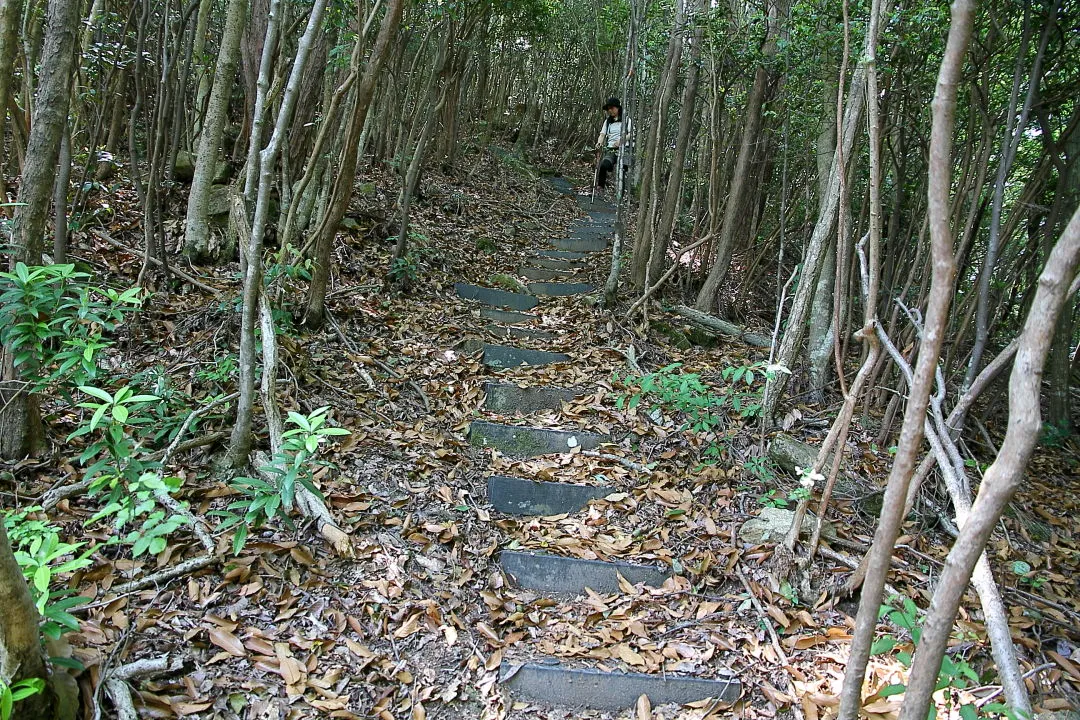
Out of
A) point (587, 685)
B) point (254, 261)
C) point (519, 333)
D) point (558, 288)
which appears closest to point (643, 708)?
point (587, 685)

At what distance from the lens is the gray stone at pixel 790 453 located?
4035 mm

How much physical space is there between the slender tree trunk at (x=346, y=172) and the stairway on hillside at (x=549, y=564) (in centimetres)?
142

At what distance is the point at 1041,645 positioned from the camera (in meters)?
2.98

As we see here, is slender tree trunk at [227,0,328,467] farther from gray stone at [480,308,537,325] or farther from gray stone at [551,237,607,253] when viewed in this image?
gray stone at [551,237,607,253]

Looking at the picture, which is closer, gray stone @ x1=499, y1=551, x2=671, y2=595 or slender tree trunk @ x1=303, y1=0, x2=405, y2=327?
gray stone @ x1=499, y1=551, x2=671, y2=595

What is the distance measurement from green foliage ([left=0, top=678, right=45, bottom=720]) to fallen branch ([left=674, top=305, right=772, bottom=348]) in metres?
5.34

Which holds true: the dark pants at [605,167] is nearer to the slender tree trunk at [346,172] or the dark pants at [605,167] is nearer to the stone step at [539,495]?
the slender tree trunk at [346,172]

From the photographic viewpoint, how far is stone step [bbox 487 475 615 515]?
3969 mm

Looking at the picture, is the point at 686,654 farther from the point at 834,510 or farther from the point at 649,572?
the point at 834,510

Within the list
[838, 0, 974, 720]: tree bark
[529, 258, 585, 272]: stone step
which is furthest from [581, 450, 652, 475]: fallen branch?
[529, 258, 585, 272]: stone step

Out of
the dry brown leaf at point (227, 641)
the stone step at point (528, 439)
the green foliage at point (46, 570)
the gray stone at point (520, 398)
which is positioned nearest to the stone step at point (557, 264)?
the gray stone at point (520, 398)

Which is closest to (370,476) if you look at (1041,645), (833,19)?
(1041,645)

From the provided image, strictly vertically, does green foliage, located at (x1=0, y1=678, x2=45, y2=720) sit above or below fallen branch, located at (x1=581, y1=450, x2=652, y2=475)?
above

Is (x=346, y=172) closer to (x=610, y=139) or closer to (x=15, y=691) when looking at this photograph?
(x=15, y=691)
